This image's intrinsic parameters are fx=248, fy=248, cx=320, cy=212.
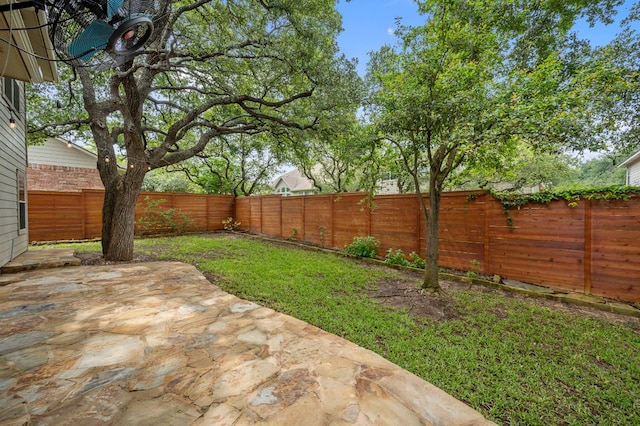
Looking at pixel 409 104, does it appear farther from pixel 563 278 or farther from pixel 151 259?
pixel 151 259

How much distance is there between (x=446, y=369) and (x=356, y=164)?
344 centimetres

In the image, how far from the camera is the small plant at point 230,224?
11.8 m

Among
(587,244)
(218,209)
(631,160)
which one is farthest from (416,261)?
(631,160)

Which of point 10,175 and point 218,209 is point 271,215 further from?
point 10,175

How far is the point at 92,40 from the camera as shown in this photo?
1969 mm

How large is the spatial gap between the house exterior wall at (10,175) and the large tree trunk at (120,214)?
Result: 4.22ft

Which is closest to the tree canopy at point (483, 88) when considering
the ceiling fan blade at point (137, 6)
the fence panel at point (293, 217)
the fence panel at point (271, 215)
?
the ceiling fan blade at point (137, 6)

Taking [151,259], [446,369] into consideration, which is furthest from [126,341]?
[151,259]

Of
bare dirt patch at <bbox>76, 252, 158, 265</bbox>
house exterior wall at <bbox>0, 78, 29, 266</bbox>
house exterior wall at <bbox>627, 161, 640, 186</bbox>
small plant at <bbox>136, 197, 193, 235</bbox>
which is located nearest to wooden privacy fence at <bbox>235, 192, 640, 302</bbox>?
bare dirt patch at <bbox>76, 252, 158, 265</bbox>

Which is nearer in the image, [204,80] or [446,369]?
[446,369]

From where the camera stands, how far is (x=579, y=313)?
332 cm

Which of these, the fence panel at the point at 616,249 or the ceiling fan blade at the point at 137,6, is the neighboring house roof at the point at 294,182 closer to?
the fence panel at the point at 616,249

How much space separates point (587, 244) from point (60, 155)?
17.8 metres

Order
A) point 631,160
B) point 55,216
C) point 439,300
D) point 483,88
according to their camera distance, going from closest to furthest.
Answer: point 483,88 → point 439,300 → point 55,216 → point 631,160
